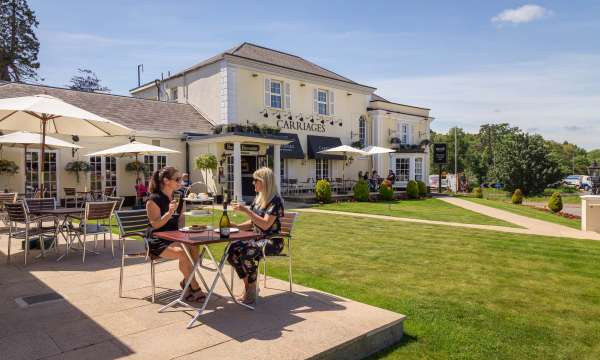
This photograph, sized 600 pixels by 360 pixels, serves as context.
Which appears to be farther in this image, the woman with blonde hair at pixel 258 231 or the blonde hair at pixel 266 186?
the blonde hair at pixel 266 186

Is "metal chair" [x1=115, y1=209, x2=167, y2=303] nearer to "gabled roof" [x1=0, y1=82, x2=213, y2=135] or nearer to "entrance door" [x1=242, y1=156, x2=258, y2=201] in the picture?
"gabled roof" [x1=0, y1=82, x2=213, y2=135]

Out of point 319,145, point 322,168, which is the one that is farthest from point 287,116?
point 322,168

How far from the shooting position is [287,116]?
2256 centimetres

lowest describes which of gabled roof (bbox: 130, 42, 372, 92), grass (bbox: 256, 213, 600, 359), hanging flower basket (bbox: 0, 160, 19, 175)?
grass (bbox: 256, 213, 600, 359)

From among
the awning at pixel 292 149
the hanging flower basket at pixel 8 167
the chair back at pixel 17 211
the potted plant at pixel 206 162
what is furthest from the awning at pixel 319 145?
the chair back at pixel 17 211

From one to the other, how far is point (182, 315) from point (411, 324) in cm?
235

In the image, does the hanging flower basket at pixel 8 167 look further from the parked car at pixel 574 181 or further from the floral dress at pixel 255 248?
the parked car at pixel 574 181

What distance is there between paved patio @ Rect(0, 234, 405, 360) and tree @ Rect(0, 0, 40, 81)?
38760 mm

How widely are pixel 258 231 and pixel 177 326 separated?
1401 millimetres

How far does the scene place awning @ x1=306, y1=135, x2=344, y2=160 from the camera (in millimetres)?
23173

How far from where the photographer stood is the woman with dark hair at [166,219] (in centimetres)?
454

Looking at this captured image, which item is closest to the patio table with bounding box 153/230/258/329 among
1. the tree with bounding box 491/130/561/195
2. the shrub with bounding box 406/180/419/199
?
the shrub with bounding box 406/180/419/199

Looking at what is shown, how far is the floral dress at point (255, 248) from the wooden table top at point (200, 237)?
149 millimetres

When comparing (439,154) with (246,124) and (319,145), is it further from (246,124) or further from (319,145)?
(246,124)
